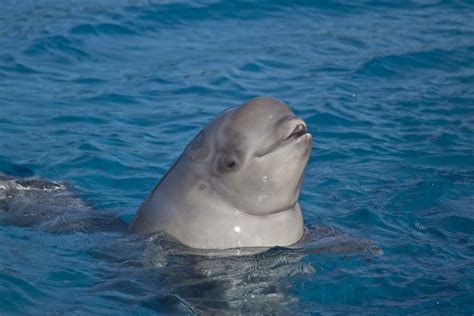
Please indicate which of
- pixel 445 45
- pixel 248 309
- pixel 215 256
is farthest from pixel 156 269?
pixel 445 45

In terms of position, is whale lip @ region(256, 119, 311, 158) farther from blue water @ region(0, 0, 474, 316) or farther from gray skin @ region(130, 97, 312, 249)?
blue water @ region(0, 0, 474, 316)

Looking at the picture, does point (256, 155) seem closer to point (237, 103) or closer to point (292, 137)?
point (292, 137)

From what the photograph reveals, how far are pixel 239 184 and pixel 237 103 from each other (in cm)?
580

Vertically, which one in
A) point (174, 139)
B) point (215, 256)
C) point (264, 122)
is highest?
point (264, 122)

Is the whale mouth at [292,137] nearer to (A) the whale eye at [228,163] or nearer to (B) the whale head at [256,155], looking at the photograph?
(B) the whale head at [256,155]

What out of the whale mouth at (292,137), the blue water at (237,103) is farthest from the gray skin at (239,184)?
the blue water at (237,103)

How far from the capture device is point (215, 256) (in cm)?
722

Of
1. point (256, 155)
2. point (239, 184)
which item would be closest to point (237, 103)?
point (239, 184)

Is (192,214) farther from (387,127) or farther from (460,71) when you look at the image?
(460,71)

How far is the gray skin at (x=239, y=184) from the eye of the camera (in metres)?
7.10

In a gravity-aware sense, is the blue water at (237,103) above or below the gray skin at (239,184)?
below

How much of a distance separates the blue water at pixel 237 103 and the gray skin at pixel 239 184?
8.4 inches

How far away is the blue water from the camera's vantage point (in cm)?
702

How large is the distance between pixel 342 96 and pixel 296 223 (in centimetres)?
575
